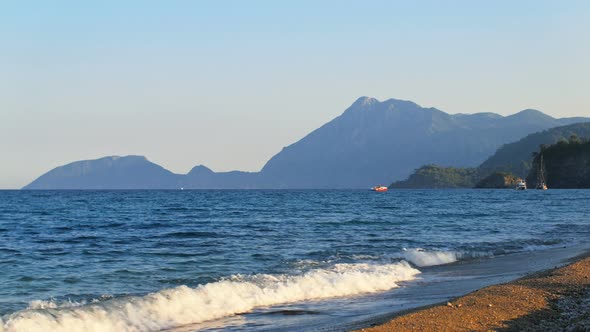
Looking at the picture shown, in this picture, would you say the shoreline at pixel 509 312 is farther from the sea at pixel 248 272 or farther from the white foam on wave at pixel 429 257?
the white foam on wave at pixel 429 257

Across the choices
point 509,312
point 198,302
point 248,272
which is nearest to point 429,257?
point 248,272

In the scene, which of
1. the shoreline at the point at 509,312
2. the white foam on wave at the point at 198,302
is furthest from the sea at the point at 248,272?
the shoreline at the point at 509,312

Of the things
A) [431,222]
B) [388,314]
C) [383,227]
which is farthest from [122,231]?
[388,314]

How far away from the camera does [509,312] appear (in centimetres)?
1268

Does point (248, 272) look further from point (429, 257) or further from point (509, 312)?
point (509, 312)

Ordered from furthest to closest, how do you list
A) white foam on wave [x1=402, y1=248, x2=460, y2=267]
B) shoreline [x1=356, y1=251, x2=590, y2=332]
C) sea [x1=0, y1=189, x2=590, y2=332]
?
white foam on wave [x1=402, y1=248, x2=460, y2=267], sea [x1=0, y1=189, x2=590, y2=332], shoreline [x1=356, y1=251, x2=590, y2=332]

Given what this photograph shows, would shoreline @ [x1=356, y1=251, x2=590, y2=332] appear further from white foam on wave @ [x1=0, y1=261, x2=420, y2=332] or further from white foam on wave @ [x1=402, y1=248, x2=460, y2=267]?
white foam on wave @ [x1=402, y1=248, x2=460, y2=267]

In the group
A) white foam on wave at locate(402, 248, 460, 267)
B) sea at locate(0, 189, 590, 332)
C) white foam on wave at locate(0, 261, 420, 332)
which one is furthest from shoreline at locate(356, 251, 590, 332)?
white foam on wave at locate(402, 248, 460, 267)

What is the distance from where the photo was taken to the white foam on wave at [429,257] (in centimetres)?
2480

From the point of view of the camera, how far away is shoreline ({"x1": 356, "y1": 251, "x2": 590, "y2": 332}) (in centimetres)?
1150

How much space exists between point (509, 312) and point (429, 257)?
12595 millimetres

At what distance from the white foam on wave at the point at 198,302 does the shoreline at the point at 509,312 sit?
4.14 meters

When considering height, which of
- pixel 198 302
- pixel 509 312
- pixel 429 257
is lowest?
pixel 429 257

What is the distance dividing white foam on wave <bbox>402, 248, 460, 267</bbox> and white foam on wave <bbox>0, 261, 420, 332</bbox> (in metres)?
4.01
